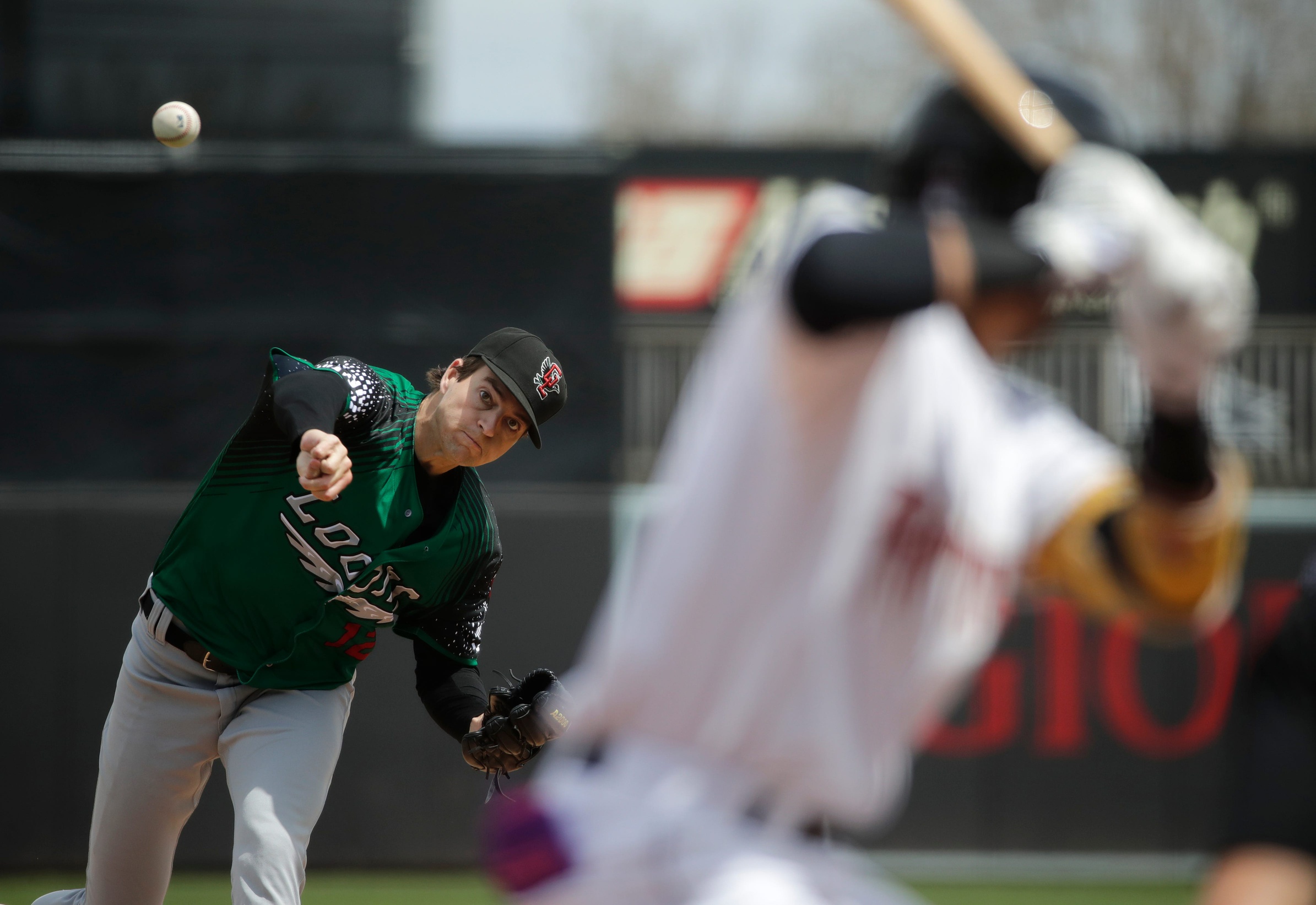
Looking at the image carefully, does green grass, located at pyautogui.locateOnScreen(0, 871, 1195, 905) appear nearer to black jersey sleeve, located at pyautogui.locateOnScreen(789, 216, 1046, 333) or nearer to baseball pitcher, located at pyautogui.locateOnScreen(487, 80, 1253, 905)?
baseball pitcher, located at pyautogui.locateOnScreen(487, 80, 1253, 905)

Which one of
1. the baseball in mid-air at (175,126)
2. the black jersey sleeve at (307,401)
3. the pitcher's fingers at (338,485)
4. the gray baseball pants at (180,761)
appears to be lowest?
the gray baseball pants at (180,761)

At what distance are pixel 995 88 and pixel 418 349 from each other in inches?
232

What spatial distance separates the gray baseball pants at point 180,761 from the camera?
356cm

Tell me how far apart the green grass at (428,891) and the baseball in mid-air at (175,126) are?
3277 millimetres

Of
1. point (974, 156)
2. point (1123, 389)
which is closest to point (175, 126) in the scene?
point (974, 156)

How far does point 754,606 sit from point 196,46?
711 cm

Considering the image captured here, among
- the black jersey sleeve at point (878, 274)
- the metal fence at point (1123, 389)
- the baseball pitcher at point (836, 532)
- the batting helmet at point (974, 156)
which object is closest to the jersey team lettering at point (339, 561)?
the baseball pitcher at point (836, 532)

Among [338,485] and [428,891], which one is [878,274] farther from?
[428,891]

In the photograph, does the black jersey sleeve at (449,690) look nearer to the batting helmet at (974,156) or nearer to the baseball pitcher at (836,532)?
the baseball pitcher at (836,532)

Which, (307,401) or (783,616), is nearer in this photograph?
(783,616)

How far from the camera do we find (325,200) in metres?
7.55

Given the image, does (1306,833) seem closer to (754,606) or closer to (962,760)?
(754,606)

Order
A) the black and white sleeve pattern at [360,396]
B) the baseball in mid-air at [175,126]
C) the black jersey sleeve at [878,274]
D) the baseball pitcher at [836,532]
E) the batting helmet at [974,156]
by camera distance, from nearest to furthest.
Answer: the black jersey sleeve at [878,274] < the baseball pitcher at [836,532] < the batting helmet at [974,156] < the black and white sleeve pattern at [360,396] < the baseball in mid-air at [175,126]

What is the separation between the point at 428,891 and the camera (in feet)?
22.0
